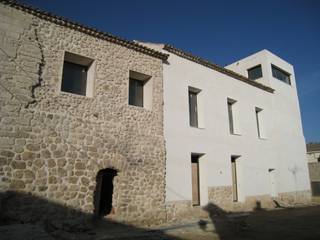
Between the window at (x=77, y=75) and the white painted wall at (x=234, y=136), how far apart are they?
3.05 meters

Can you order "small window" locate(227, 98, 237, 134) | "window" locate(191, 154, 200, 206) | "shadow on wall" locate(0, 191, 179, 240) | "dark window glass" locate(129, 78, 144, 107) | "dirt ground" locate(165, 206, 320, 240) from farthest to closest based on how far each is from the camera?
"small window" locate(227, 98, 237, 134), "window" locate(191, 154, 200, 206), "dark window glass" locate(129, 78, 144, 107), "dirt ground" locate(165, 206, 320, 240), "shadow on wall" locate(0, 191, 179, 240)

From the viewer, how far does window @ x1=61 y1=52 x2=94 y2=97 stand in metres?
7.93

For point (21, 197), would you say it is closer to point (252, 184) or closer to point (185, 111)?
point (185, 111)

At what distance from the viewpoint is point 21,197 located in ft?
20.1

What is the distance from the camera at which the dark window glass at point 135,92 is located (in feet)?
30.4

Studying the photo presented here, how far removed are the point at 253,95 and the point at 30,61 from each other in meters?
11.6

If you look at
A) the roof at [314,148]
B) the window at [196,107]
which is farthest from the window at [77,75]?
the roof at [314,148]

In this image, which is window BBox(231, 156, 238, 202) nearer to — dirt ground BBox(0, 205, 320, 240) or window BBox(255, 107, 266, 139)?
dirt ground BBox(0, 205, 320, 240)

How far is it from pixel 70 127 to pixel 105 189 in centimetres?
252

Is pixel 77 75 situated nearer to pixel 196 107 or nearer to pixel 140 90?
pixel 140 90

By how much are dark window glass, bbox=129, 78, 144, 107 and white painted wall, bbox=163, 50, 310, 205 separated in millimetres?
1012

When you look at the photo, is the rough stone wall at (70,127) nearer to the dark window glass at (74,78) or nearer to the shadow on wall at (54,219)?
the shadow on wall at (54,219)

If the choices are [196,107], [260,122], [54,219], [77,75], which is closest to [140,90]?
[77,75]

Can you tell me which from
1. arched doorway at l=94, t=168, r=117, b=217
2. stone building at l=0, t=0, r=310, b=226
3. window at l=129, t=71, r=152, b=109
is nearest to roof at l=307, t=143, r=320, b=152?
stone building at l=0, t=0, r=310, b=226
